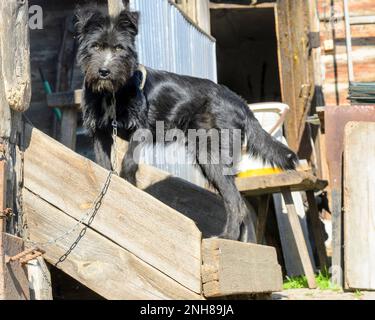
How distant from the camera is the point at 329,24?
9688mm

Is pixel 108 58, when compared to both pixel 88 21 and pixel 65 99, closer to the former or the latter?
pixel 88 21

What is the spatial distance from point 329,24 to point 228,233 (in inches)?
200

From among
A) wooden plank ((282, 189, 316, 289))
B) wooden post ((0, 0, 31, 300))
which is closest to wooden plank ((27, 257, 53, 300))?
wooden post ((0, 0, 31, 300))

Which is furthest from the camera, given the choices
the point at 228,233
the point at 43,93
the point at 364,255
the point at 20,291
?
the point at 43,93

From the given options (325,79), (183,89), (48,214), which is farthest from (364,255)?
(325,79)

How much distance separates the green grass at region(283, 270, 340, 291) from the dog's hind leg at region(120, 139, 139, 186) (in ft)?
6.82

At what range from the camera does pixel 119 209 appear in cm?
427

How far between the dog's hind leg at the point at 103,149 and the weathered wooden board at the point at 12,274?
5.23 ft

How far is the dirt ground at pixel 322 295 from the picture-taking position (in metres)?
5.92

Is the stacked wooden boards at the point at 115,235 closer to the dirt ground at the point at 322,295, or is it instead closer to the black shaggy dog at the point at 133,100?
the black shaggy dog at the point at 133,100

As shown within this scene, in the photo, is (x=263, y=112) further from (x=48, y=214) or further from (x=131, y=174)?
(x=48, y=214)

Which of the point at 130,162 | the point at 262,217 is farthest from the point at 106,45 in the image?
the point at 262,217

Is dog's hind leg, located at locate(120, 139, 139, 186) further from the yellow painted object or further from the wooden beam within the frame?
the wooden beam

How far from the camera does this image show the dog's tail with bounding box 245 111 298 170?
20.1 feet
